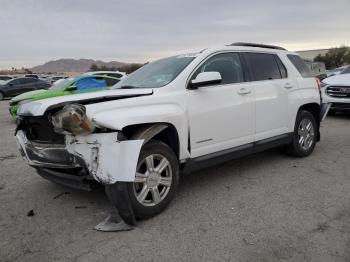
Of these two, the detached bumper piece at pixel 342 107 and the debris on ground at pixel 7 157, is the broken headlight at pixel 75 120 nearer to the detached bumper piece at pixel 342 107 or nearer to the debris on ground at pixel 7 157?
the debris on ground at pixel 7 157

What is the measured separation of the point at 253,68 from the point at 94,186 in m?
2.84

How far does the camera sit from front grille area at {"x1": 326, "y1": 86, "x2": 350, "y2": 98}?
31.8ft

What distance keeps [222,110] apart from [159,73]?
96 cm

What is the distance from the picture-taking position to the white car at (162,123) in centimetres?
329

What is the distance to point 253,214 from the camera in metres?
3.76

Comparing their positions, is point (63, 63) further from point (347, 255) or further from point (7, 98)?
point (347, 255)

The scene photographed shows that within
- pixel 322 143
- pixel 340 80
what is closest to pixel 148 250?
pixel 322 143

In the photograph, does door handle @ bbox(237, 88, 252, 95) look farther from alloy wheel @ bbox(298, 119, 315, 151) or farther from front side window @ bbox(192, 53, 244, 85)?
alloy wheel @ bbox(298, 119, 315, 151)

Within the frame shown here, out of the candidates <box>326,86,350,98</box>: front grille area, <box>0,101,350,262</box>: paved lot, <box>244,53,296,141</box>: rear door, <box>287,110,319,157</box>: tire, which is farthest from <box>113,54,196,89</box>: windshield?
<box>326,86,350,98</box>: front grille area

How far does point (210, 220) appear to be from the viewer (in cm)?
365

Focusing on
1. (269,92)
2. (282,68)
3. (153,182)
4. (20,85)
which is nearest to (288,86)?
(282,68)

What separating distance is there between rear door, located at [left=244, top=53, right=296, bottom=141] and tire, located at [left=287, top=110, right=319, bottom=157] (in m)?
0.38

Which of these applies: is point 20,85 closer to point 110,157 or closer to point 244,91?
point 244,91

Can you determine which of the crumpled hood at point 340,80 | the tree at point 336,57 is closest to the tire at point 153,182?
the crumpled hood at point 340,80
